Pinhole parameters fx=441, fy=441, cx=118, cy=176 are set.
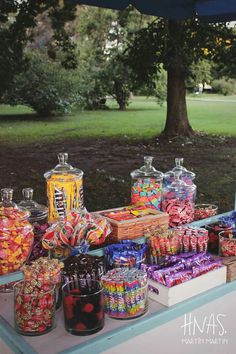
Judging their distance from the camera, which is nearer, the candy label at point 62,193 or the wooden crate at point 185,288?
the wooden crate at point 185,288

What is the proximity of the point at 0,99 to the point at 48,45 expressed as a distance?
5.10ft

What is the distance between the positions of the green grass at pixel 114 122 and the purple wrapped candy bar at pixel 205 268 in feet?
18.9

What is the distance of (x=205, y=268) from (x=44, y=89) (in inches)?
300

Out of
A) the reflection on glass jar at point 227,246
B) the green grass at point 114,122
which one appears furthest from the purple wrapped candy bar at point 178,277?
the green grass at point 114,122

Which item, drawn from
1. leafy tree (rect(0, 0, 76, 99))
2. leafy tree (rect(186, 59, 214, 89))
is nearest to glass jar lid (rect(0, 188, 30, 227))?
leafy tree (rect(0, 0, 76, 99))

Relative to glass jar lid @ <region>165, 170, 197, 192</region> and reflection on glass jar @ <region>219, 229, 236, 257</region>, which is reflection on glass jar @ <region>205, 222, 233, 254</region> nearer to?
reflection on glass jar @ <region>219, 229, 236, 257</region>

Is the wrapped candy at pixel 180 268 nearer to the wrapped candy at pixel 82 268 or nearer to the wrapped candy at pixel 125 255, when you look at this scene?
the wrapped candy at pixel 125 255

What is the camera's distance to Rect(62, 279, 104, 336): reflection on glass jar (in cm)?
111

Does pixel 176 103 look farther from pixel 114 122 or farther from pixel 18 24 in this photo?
pixel 18 24

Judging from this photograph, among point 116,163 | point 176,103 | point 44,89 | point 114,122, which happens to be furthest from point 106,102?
point 116,163

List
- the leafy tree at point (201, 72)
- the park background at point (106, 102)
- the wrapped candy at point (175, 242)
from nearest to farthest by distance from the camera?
the wrapped candy at point (175, 242)
the park background at point (106, 102)
the leafy tree at point (201, 72)

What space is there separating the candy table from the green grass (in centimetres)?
580

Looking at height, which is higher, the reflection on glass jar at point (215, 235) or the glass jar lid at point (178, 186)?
the glass jar lid at point (178, 186)

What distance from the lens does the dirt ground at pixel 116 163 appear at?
470 cm
